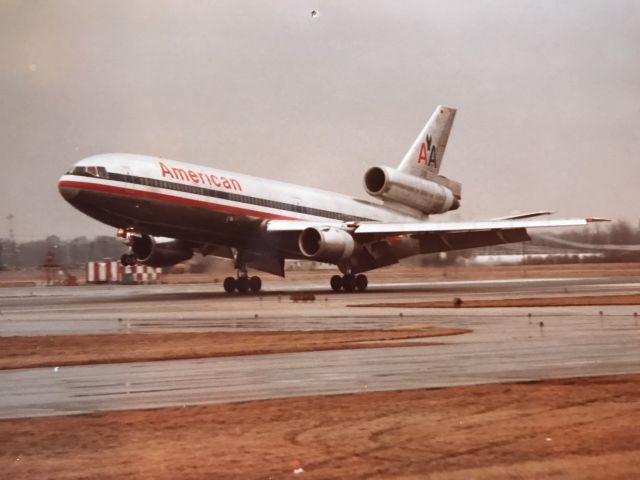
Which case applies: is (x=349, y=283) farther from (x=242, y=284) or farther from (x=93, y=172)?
(x=93, y=172)

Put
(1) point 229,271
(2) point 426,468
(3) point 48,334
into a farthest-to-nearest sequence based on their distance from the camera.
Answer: (1) point 229,271 → (3) point 48,334 → (2) point 426,468

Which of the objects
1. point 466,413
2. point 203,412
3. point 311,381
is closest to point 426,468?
point 466,413

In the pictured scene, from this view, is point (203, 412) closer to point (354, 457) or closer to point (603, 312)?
point (354, 457)

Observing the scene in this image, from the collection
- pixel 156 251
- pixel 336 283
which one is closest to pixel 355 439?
pixel 156 251

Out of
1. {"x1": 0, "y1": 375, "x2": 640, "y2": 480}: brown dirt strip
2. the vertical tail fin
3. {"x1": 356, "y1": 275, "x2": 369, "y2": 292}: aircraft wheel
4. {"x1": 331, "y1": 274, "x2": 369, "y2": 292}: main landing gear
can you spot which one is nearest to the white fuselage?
{"x1": 331, "y1": 274, "x2": 369, "y2": 292}: main landing gear

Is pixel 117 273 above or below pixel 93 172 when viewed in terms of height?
below

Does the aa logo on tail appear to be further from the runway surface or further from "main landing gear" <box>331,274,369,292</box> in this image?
the runway surface
